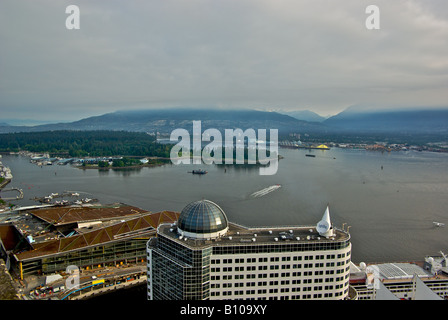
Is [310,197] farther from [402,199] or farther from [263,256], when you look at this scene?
[263,256]

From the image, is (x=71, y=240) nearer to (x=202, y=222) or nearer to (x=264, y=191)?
(x=202, y=222)

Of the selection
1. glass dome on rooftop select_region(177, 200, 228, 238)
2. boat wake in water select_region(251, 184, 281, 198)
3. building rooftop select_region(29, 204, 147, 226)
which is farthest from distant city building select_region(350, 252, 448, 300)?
boat wake in water select_region(251, 184, 281, 198)

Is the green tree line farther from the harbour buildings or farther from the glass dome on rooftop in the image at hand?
the glass dome on rooftop

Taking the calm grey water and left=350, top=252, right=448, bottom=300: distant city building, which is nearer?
left=350, top=252, right=448, bottom=300: distant city building

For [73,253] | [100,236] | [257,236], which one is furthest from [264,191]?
[257,236]

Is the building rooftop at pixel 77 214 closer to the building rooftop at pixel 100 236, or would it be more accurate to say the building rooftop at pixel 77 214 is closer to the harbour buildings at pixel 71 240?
the harbour buildings at pixel 71 240
